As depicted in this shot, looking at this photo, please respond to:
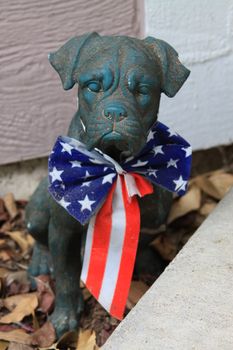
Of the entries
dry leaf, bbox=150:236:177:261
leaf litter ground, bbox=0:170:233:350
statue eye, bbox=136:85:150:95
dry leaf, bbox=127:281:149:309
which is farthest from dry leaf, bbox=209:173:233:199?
statue eye, bbox=136:85:150:95

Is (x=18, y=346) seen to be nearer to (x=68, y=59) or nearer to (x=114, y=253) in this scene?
(x=114, y=253)

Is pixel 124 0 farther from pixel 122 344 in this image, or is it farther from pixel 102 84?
pixel 122 344

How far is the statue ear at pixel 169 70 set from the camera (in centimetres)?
203

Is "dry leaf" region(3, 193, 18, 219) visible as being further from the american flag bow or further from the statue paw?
the american flag bow

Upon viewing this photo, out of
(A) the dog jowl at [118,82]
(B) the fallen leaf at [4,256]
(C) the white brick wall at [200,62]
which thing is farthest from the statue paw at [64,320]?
(C) the white brick wall at [200,62]

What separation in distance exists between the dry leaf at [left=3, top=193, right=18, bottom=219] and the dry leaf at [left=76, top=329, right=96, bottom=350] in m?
0.82

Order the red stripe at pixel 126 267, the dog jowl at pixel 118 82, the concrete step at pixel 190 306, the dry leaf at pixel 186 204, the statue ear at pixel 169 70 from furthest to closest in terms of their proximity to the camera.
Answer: the dry leaf at pixel 186 204, the red stripe at pixel 126 267, the statue ear at pixel 169 70, the dog jowl at pixel 118 82, the concrete step at pixel 190 306

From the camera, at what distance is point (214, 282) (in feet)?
6.61

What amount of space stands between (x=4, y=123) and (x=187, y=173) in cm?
101

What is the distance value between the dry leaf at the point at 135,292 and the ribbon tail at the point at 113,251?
22 cm

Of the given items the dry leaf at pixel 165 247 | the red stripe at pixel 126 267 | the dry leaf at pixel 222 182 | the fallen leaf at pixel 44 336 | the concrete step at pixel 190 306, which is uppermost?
the concrete step at pixel 190 306

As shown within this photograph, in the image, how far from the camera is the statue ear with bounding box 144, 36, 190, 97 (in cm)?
A: 203

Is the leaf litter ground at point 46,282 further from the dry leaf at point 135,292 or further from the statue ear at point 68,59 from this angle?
the statue ear at point 68,59

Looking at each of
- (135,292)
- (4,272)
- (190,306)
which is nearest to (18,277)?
(4,272)
